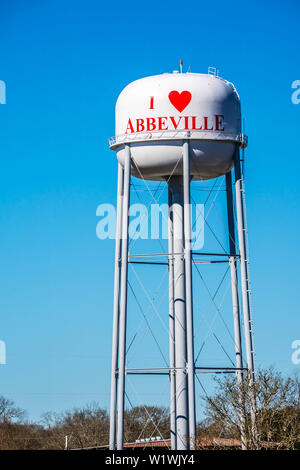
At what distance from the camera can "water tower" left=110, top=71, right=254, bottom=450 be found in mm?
35312

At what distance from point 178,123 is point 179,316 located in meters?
6.75

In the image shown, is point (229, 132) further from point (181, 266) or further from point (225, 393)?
point (225, 393)

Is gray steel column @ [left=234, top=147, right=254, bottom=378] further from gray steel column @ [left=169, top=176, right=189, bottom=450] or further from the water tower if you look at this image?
gray steel column @ [left=169, top=176, right=189, bottom=450]

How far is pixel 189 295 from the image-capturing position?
114 ft

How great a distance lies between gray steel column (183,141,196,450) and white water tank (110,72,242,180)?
0.65 meters

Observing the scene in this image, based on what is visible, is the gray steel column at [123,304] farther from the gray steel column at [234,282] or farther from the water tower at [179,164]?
the gray steel column at [234,282]

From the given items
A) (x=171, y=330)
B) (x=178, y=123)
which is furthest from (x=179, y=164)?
(x=171, y=330)

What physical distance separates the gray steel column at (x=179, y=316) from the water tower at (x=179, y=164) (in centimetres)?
3

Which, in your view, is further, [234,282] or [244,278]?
[234,282]

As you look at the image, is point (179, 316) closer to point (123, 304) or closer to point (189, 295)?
point (189, 295)

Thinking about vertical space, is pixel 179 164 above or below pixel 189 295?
above

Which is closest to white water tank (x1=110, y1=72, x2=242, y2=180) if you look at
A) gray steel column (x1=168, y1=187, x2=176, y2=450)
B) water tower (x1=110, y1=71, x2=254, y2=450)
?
water tower (x1=110, y1=71, x2=254, y2=450)
